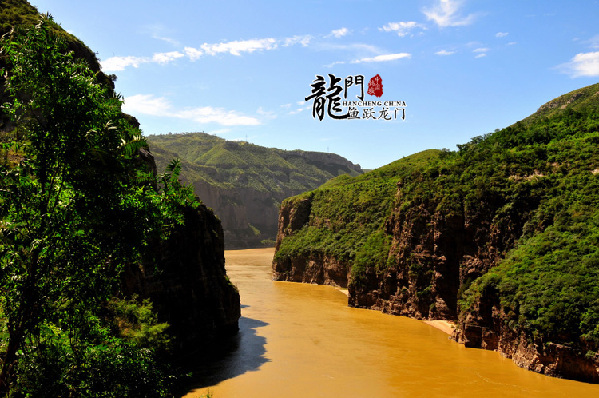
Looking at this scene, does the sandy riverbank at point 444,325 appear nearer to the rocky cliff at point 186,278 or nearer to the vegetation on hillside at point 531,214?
the vegetation on hillside at point 531,214

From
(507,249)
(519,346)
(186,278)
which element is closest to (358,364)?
(519,346)

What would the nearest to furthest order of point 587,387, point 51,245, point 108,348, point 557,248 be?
point 51,245 < point 108,348 < point 587,387 < point 557,248

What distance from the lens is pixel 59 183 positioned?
32.8 ft

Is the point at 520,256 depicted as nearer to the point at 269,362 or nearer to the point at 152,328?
the point at 269,362

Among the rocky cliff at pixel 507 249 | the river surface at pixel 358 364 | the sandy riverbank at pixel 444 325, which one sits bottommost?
the river surface at pixel 358 364

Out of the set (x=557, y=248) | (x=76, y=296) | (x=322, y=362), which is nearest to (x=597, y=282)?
(x=557, y=248)

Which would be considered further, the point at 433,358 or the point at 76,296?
the point at 433,358

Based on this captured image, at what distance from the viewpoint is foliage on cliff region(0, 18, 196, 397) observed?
374 inches

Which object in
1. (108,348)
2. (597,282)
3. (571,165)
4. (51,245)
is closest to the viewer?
(51,245)

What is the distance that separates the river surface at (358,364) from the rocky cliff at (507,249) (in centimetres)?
210

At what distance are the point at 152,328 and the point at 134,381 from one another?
19.0m

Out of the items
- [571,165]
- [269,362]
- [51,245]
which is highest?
[571,165]

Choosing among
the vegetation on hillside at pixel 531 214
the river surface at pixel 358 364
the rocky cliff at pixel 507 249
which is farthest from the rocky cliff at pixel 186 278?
the vegetation on hillside at pixel 531 214

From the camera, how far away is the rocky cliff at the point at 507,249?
2969 centimetres
